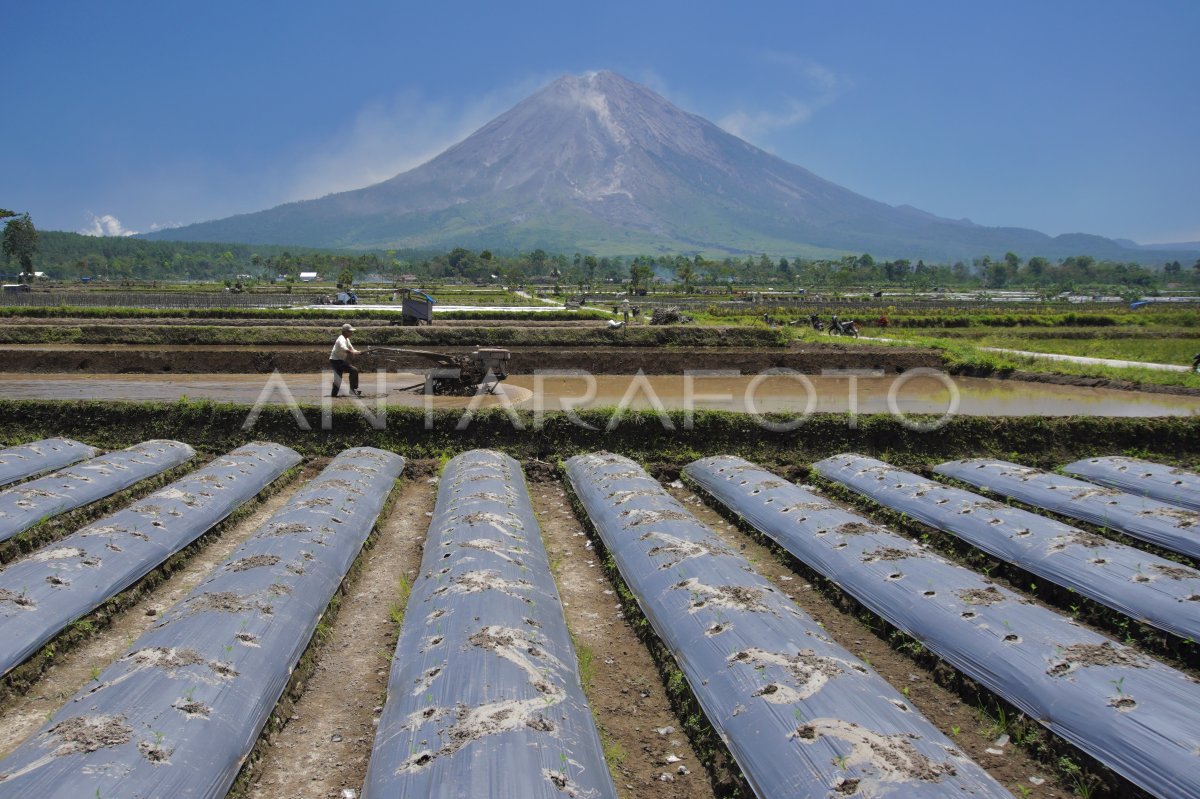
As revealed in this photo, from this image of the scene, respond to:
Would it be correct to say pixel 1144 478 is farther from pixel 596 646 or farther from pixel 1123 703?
pixel 596 646

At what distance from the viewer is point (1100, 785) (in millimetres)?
4703

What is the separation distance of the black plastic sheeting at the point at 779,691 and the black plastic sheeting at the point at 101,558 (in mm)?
4712

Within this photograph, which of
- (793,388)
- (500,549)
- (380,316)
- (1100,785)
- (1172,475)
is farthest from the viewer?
(380,316)

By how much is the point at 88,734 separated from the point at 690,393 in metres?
16.0

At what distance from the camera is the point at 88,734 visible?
4.32 m

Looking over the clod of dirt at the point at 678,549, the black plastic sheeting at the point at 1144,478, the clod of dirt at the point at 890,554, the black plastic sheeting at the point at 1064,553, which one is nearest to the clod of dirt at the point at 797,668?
the clod of dirt at the point at 678,549

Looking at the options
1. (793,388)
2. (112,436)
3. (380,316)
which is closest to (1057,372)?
(793,388)

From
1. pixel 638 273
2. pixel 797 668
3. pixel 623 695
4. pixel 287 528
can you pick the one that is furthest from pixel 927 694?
pixel 638 273

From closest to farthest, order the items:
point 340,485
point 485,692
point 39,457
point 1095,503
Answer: point 485,692 → point 1095,503 → point 340,485 → point 39,457

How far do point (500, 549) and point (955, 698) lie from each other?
4018 mm

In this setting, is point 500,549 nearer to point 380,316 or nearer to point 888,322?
point 380,316

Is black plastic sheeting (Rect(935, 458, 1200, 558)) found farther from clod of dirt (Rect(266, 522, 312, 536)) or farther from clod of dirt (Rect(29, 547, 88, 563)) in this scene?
clod of dirt (Rect(29, 547, 88, 563))

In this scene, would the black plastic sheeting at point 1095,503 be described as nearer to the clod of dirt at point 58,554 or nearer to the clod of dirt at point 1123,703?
the clod of dirt at point 1123,703

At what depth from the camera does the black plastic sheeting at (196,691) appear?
4.08 m
